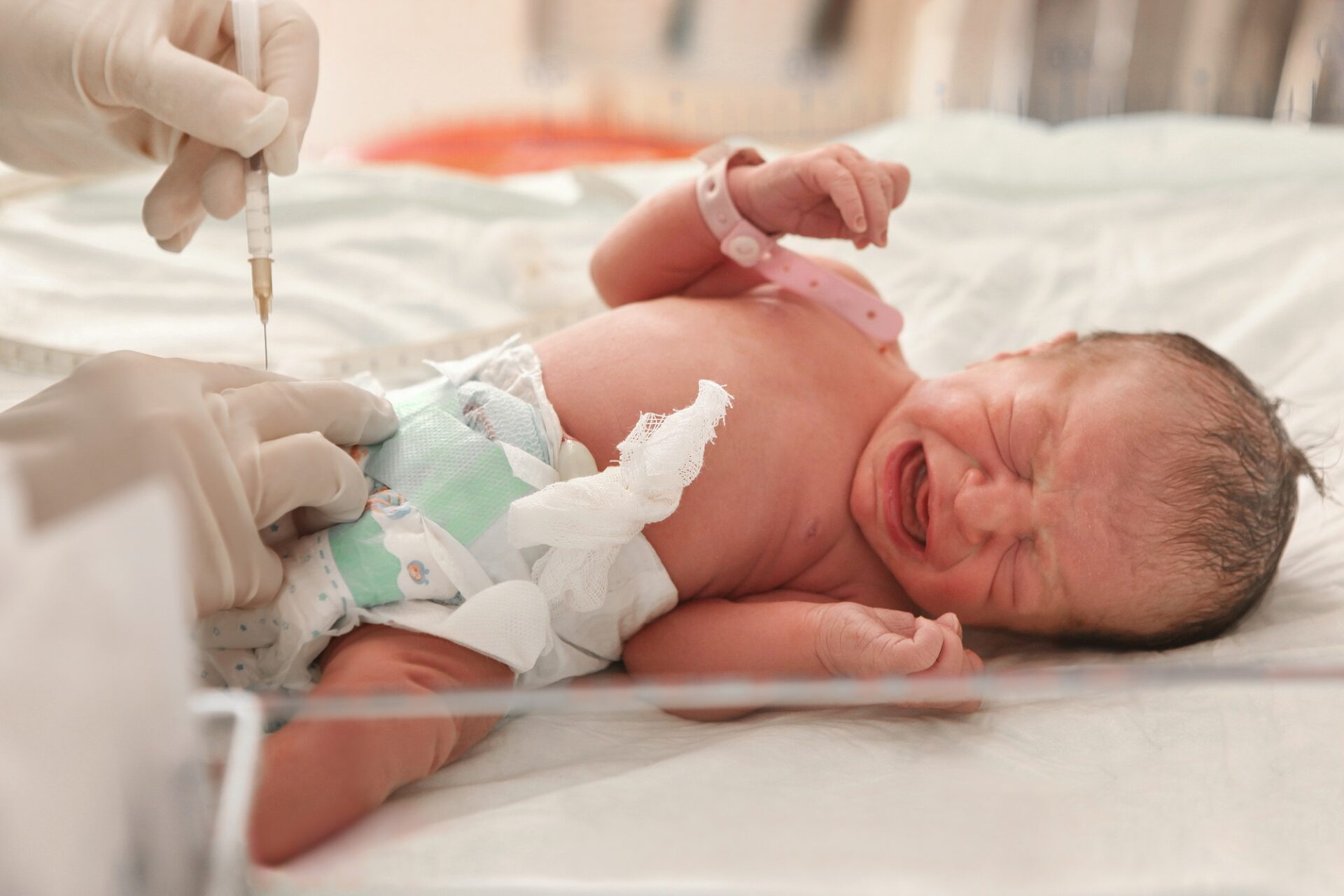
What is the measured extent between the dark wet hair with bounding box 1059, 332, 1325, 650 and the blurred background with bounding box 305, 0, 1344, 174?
144 cm

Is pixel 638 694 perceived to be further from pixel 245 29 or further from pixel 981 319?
pixel 981 319

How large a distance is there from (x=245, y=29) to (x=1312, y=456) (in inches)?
43.9

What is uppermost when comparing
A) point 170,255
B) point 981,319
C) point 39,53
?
point 39,53

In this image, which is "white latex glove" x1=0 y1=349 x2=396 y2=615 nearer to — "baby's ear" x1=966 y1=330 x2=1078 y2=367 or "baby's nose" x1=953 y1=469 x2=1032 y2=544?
"baby's nose" x1=953 y1=469 x2=1032 y2=544

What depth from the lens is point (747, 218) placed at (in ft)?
3.93

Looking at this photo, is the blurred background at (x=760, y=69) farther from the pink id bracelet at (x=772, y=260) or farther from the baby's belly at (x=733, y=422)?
the baby's belly at (x=733, y=422)

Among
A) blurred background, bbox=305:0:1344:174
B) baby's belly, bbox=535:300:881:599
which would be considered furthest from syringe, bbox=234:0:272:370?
blurred background, bbox=305:0:1344:174

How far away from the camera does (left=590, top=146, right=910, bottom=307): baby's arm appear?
1.10m

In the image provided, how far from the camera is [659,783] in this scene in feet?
2.27

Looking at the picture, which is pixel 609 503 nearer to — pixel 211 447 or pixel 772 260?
pixel 211 447

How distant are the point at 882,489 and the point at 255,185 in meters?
0.59

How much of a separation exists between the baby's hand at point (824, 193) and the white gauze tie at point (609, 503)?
0.96 ft

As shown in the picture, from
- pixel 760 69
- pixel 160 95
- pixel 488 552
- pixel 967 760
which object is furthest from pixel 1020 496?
pixel 760 69

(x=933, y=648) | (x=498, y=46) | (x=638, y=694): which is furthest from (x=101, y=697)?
(x=498, y=46)
